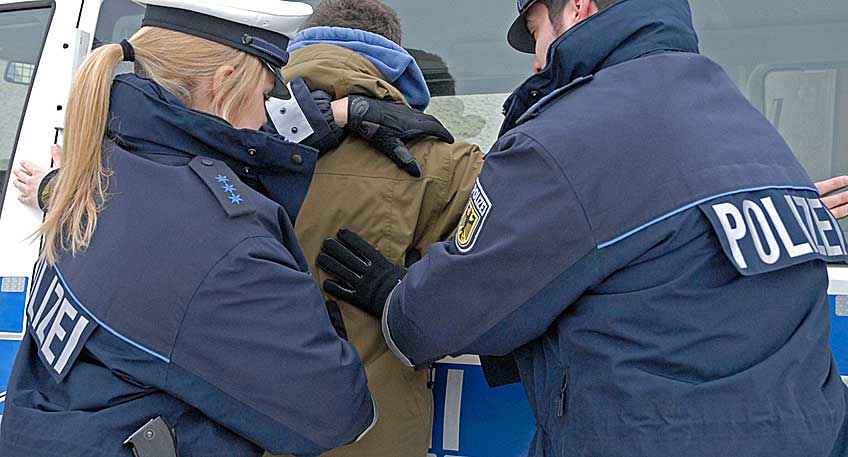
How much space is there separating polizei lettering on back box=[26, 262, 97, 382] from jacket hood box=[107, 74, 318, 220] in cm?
27

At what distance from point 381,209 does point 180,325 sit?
0.54 m

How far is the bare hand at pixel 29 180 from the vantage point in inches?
89.7

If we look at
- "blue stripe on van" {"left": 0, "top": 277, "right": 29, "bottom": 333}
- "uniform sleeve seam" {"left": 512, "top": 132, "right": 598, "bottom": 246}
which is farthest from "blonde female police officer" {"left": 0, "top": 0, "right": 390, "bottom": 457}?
"blue stripe on van" {"left": 0, "top": 277, "right": 29, "bottom": 333}

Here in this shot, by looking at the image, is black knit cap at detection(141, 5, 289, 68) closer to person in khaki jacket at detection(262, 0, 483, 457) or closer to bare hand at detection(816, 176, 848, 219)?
person in khaki jacket at detection(262, 0, 483, 457)

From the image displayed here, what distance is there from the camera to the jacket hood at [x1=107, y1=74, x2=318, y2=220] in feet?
4.83

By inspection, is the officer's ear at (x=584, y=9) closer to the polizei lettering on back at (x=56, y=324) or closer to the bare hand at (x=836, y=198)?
the bare hand at (x=836, y=198)

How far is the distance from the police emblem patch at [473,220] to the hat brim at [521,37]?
445 mm

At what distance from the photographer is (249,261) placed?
4.59 ft

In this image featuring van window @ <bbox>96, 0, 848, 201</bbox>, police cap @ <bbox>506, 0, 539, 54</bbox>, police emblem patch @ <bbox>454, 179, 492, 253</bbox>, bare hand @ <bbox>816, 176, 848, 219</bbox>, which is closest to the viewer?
police emblem patch @ <bbox>454, 179, 492, 253</bbox>

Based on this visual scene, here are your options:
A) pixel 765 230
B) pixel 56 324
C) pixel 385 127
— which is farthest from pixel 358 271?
pixel 765 230

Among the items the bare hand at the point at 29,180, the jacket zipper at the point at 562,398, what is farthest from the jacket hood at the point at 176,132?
the bare hand at the point at 29,180

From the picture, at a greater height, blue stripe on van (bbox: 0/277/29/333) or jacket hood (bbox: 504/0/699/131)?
jacket hood (bbox: 504/0/699/131)

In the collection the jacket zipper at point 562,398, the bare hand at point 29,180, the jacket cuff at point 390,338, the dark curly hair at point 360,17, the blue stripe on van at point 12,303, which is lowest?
the blue stripe on van at point 12,303

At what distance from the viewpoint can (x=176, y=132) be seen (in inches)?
58.6
